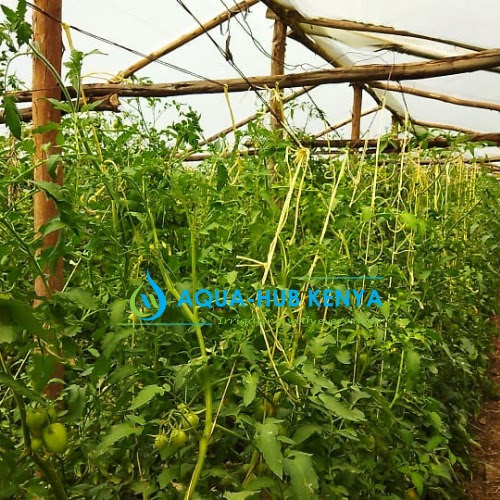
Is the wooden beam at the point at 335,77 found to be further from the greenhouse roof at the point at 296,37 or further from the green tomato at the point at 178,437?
the green tomato at the point at 178,437

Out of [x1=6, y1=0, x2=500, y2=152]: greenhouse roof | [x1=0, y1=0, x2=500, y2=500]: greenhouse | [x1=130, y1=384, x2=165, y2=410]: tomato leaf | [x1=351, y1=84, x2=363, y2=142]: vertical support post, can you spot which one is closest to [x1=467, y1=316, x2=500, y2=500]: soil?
[x1=0, y1=0, x2=500, y2=500]: greenhouse

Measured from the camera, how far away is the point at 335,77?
3049mm

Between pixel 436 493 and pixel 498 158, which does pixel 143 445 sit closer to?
pixel 436 493

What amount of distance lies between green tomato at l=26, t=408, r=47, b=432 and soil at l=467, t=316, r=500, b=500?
187cm

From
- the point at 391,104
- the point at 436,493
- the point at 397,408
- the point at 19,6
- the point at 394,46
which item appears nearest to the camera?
the point at 19,6

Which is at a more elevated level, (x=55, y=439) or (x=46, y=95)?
(x=46, y=95)

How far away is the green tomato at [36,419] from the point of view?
1.07 metres

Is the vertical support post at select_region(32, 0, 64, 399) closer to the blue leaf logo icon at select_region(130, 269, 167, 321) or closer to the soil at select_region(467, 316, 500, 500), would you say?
the blue leaf logo icon at select_region(130, 269, 167, 321)

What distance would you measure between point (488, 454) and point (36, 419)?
2391mm

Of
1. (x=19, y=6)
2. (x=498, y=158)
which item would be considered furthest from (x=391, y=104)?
(x=19, y=6)

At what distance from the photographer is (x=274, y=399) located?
4.50 feet

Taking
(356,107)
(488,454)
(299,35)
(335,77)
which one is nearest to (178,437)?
(488,454)

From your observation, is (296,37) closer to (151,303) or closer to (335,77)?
(335,77)

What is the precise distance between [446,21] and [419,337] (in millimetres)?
2834
